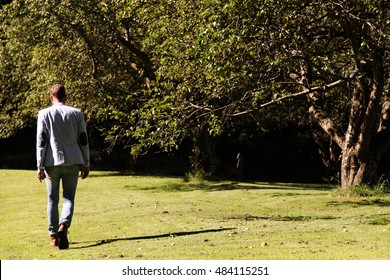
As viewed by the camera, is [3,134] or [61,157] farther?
[3,134]

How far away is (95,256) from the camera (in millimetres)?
8906

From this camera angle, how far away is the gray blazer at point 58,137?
940cm

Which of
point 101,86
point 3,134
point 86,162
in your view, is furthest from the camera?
point 3,134

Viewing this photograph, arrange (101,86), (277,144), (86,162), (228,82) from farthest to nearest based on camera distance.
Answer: (277,144) → (101,86) → (228,82) → (86,162)

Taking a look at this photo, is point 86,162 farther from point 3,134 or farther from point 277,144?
point 277,144

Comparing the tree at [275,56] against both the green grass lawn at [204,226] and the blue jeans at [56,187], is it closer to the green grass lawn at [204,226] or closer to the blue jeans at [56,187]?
→ the green grass lawn at [204,226]

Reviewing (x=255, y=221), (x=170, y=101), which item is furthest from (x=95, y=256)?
(x=170, y=101)

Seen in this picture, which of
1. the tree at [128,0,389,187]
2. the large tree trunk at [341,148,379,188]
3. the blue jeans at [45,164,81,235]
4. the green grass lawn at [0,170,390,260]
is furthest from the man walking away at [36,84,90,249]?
the large tree trunk at [341,148,379,188]

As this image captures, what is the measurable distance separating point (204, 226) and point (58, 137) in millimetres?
3659

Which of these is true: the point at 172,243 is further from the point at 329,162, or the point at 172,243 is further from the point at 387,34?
the point at 329,162

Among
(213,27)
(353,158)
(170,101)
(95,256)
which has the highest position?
(213,27)

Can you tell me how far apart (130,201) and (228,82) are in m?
4.34

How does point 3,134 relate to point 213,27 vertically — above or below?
below

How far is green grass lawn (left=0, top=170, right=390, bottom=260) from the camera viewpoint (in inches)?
357
